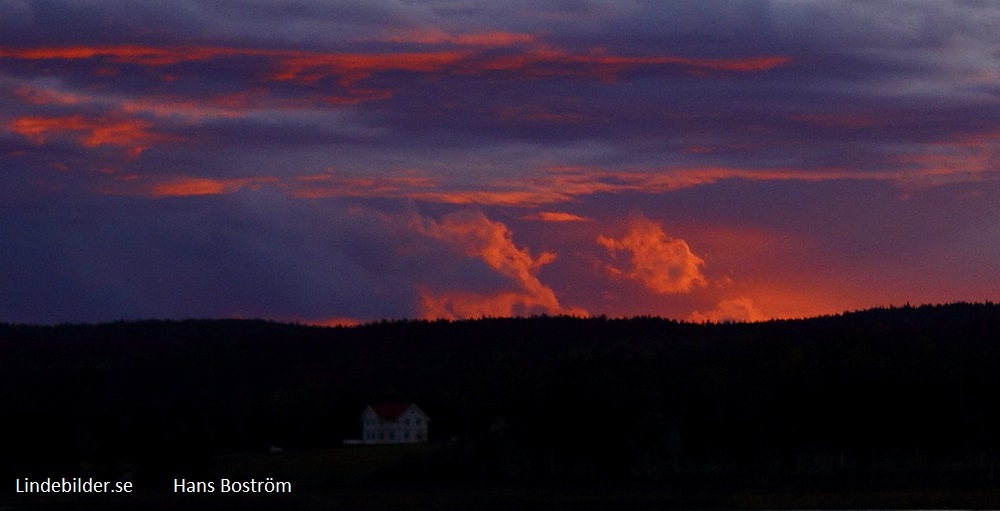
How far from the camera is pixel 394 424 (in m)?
192

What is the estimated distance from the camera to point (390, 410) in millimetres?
194000

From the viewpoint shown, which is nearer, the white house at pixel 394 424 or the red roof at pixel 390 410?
the white house at pixel 394 424

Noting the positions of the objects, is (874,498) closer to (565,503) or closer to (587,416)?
(565,503)

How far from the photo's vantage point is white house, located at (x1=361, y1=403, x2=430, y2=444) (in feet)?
629

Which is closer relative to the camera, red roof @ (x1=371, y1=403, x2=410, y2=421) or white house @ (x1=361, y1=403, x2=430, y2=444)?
white house @ (x1=361, y1=403, x2=430, y2=444)

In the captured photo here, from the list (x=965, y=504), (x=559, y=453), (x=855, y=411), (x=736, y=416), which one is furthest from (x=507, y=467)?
(x=965, y=504)

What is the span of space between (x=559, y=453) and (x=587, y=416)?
16.6 ft

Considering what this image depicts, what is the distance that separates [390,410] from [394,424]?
8.18 ft

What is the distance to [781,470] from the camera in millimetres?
142750

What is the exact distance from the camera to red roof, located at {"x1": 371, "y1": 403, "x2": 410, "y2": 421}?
193m

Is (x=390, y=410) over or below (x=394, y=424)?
over

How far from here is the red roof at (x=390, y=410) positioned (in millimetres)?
193000

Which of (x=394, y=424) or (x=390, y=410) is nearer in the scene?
(x=394, y=424)

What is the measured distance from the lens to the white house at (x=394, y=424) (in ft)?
629
